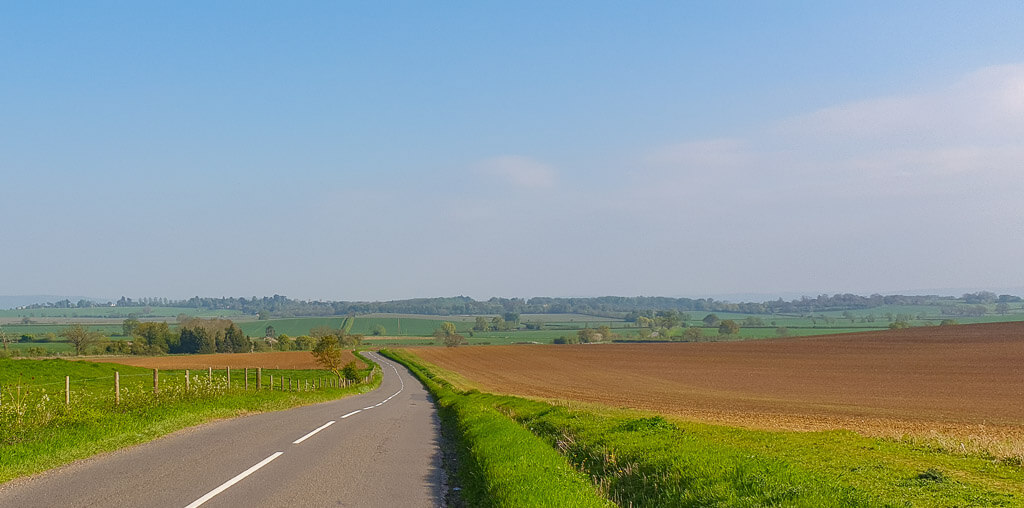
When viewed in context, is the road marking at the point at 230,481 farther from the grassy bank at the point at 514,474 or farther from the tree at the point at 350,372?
the tree at the point at 350,372

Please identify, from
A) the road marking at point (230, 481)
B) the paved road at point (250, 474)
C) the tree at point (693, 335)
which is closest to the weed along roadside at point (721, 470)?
the paved road at point (250, 474)

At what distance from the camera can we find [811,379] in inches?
3019

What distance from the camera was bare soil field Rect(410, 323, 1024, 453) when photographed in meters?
41.0

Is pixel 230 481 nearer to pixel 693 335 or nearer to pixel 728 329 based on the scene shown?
pixel 693 335

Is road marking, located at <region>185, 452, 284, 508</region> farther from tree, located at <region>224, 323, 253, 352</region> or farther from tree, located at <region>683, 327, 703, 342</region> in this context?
tree, located at <region>683, 327, 703, 342</region>

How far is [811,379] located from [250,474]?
7351cm

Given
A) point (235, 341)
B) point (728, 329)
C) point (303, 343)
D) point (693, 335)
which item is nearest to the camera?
point (235, 341)

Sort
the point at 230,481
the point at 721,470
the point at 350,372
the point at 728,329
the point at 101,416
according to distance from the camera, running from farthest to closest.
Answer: the point at 728,329, the point at 350,372, the point at 101,416, the point at 230,481, the point at 721,470

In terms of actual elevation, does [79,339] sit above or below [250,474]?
below

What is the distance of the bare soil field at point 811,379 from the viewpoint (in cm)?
4097

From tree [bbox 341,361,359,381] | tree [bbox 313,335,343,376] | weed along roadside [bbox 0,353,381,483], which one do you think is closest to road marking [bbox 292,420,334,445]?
weed along roadside [bbox 0,353,381,483]

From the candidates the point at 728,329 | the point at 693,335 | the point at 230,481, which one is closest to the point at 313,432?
the point at 230,481

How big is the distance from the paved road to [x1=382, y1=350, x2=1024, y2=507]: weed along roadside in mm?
1307

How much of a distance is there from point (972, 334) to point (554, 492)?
410 ft
